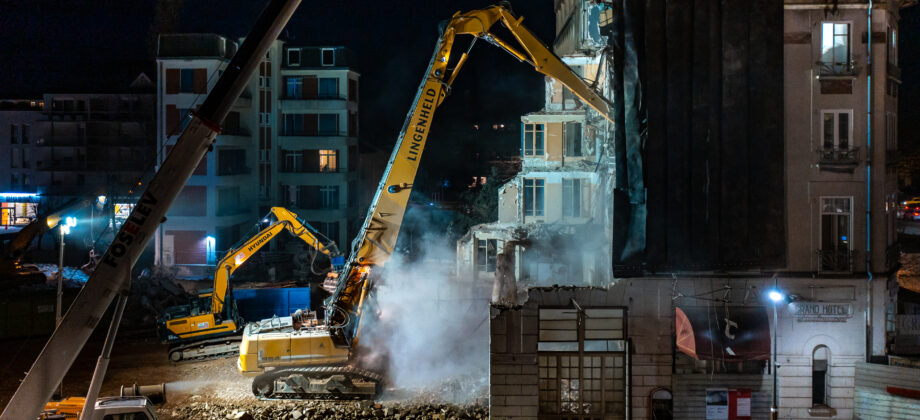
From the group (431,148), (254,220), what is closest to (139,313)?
(254,220)

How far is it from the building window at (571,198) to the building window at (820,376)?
73.0 feet

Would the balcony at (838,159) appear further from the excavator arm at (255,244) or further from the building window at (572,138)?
the building window at (572,138)

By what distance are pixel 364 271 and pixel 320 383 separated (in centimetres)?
375

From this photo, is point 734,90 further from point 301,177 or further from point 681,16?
point 301,177

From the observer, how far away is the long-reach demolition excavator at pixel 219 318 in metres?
29.0

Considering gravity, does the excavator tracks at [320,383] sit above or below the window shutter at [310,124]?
below

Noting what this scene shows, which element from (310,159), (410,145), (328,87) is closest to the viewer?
(410,145)

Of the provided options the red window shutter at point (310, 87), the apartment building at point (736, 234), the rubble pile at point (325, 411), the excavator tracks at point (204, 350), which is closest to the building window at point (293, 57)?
the red window shutter at point (310, 87)

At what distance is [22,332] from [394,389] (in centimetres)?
1917

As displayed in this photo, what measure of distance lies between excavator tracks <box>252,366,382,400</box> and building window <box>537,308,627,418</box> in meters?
6.57

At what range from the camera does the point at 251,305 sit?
3509cm

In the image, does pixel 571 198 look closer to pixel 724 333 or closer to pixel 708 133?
pixel 708 133

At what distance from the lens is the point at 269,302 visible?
35219 millimetres

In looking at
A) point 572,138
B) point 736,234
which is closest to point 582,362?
point 736,234
